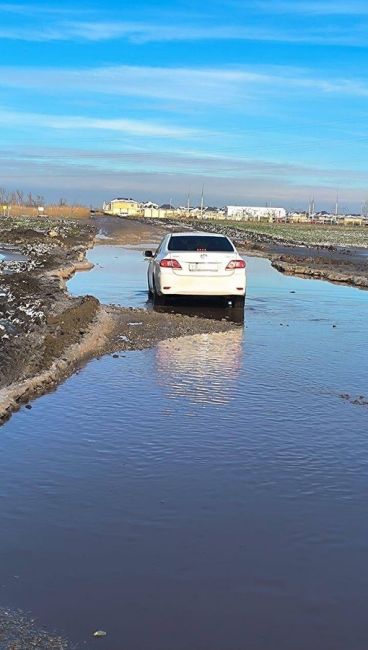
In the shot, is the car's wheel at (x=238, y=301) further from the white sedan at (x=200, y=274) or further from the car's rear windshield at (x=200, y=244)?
the car's rear windshield at (x=200, y=244)

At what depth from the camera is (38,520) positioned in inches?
197

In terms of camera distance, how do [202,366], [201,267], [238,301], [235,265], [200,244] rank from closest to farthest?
[202,366] → [201,267] → [235,265] → [238,301] → [200,244]

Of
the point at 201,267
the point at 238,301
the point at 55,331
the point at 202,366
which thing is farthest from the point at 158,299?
the point at 202,366

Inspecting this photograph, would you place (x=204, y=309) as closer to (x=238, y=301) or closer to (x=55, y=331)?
(x=238, y=301)

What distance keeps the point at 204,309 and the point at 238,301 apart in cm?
66

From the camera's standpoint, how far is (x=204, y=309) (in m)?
16.5

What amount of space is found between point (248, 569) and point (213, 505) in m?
0.94

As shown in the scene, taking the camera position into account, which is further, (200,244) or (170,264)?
(200,244)

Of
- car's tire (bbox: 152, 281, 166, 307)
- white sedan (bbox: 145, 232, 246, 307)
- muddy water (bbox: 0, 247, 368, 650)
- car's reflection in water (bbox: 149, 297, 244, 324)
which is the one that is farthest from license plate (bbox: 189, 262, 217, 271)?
muddy water (bbox: 0, 247, 368, 650)

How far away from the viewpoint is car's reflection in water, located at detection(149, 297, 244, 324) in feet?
50.4

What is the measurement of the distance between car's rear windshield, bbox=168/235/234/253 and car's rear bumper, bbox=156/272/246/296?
764mm

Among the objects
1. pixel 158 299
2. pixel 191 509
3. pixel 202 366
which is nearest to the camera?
pixel 191 509

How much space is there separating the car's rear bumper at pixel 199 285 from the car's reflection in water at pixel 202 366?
2.87 m

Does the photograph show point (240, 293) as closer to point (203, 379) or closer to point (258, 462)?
point (203, 379)
